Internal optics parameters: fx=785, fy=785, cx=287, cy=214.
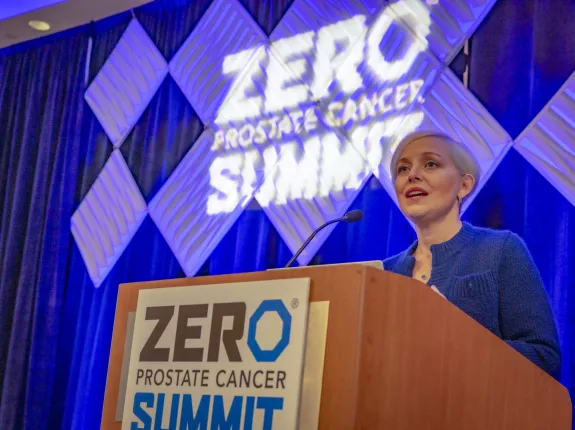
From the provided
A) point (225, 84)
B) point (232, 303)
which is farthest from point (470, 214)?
point (232, 303)

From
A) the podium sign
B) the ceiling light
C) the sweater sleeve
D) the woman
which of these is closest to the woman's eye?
the woman

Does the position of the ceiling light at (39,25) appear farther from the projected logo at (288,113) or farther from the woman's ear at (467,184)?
the woman's ear at (467,184)

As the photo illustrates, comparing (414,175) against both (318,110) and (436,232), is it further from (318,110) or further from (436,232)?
(318,110)

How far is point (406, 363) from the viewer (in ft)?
4.08

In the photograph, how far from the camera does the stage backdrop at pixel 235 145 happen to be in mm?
2984

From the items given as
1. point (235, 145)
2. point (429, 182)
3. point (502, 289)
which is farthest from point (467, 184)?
point (235, 145)

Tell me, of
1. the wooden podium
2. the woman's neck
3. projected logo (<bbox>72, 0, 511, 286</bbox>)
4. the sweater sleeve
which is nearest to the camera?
the wooden podium

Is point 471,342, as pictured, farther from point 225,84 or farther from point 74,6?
point 74,6

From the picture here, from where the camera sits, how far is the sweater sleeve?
168 cm

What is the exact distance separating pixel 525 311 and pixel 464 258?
0.22m

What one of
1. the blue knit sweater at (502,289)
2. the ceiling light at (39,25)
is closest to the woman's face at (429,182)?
the blue knit sweater at (502,289)

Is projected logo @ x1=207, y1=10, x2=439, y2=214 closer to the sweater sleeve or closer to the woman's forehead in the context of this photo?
the woman's forehead

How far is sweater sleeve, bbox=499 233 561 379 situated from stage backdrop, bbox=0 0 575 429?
984mm

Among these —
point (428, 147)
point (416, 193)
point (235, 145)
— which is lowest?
point (416, 193)
